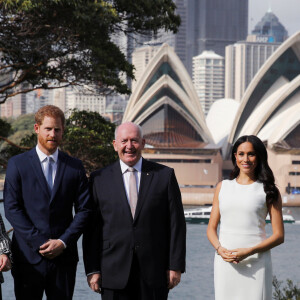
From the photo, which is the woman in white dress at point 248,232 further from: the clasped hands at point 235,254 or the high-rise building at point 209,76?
the high-rise building at point 209,76

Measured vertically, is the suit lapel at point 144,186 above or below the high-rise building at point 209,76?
below

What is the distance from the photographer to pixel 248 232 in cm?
312

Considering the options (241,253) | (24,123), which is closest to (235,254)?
(241,253)

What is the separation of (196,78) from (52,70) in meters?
135

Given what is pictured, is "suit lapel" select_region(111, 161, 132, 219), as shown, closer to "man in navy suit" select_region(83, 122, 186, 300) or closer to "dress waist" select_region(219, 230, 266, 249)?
"man in navy suit" select_region(83, 122, 186, 300)

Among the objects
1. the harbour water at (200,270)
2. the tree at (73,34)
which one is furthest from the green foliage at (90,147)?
the harbour water at (200,270)

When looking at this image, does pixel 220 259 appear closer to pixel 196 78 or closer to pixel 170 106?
pixel 170 106

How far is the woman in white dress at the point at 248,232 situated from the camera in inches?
122

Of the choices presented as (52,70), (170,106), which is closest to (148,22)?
(52,70)

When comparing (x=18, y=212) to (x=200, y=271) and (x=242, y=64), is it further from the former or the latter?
(x=242, y=64)

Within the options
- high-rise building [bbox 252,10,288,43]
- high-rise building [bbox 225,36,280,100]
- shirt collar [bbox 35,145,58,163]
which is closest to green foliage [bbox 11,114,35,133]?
shirt collar [bbox 35,145,58,163]

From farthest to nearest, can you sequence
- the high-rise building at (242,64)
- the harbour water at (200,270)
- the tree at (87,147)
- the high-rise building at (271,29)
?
1. the high-rise building at (271,29)
2. the high-rise building at (242,64)
3. the harbour water at (200,270)
4. the tree at (87,147)

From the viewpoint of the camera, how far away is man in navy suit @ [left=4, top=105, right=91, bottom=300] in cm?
304

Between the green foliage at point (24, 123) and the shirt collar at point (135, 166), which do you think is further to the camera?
the green foliage at point (24, 123)
